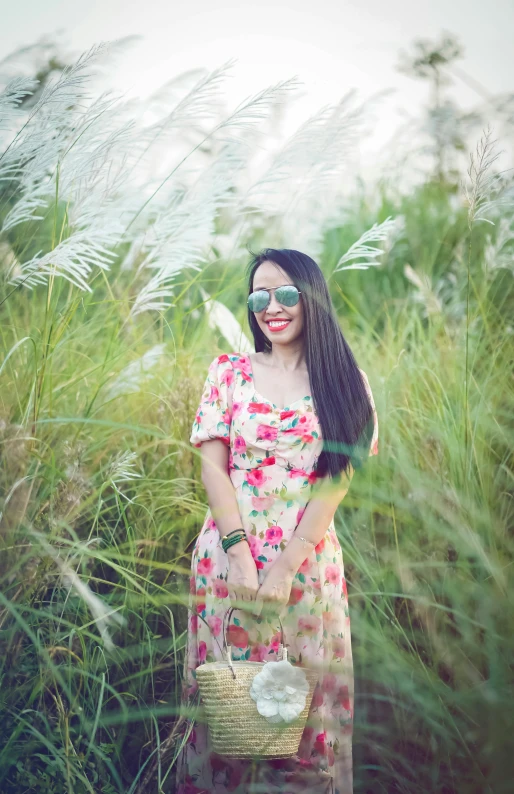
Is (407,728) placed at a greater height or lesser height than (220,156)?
lesser

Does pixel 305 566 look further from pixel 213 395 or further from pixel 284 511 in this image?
pixel 213 395

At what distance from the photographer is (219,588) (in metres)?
1.81

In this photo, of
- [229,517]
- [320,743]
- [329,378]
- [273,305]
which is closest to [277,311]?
[273,305]

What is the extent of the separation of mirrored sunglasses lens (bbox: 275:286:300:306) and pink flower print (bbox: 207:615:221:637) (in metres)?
0.83

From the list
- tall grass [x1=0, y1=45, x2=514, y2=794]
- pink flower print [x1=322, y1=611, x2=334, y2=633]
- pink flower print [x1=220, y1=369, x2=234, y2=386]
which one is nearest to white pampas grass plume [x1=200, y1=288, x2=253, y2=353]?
tall grass [x1=0, y1=45, x2=514, y2=794]

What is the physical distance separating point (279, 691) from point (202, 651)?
0.37 m

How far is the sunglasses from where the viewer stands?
6.11 feet

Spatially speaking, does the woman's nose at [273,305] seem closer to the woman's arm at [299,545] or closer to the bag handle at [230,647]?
the woman's arm at [299,545]

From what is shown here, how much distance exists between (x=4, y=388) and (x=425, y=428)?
1.33 metres

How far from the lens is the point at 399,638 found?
2025mm

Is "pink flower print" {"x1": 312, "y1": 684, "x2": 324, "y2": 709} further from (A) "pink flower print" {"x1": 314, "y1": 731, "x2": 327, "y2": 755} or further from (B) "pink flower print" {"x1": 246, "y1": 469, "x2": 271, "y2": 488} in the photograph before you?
(B) "pink flower print" {"x1": 246, "y1": 469, "x2": 271, "y2": 488}

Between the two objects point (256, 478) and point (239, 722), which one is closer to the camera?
point (239, 722)

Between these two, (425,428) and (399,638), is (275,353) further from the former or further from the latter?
(399,638)

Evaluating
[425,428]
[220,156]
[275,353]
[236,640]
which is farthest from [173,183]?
[236,640]
